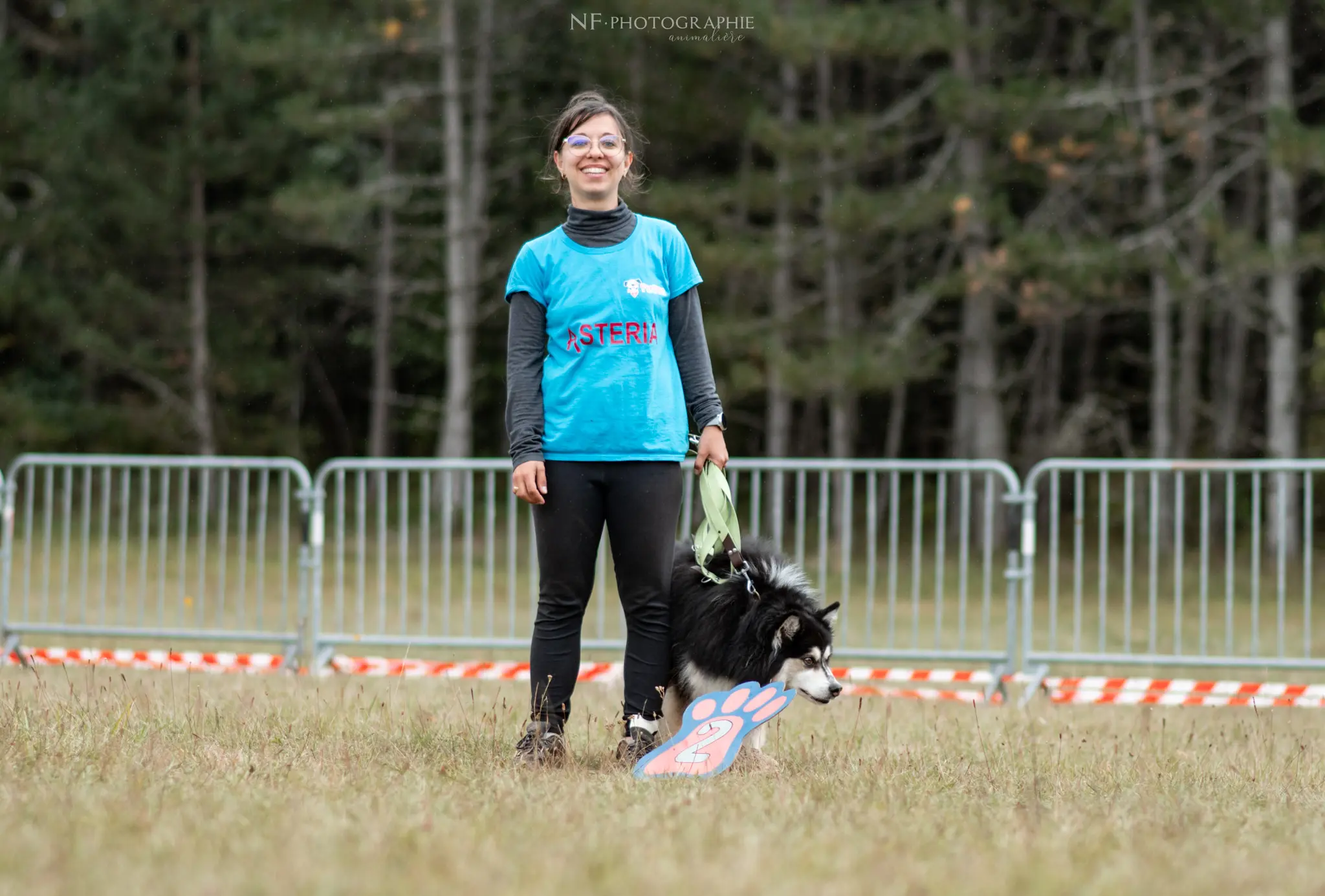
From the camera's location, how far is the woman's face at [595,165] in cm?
479

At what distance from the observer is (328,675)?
8219mm

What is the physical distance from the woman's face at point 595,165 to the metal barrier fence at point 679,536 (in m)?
2.93

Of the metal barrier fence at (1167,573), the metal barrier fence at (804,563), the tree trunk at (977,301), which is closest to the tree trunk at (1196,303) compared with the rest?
the tree trunk at (977,301)

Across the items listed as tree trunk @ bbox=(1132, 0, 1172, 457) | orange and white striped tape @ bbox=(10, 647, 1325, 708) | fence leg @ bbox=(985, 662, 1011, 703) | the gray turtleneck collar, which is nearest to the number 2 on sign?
the gray turtleneck collar

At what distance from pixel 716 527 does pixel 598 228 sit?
42.1 inches

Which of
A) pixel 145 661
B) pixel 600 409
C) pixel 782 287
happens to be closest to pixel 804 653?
pixel 600 409

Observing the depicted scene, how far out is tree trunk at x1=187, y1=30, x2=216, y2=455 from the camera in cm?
2478

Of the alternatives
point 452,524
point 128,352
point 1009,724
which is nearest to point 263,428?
point 128,352

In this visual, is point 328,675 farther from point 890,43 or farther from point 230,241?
point 230,241

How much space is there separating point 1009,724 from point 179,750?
344 cm

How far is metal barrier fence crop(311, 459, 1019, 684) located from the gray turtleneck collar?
2883mm

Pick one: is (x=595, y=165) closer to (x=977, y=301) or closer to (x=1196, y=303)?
(x=977, y=301)

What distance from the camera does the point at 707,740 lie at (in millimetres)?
4672

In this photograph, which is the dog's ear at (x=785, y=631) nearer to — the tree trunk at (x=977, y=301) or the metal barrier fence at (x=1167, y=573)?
the metal barrier fence at (x=1167, y=573)
